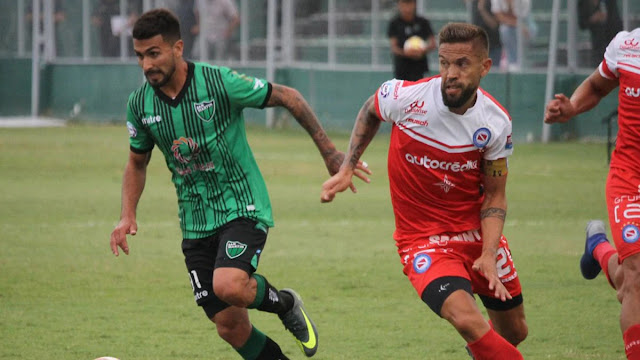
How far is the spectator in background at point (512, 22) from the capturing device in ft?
76.9

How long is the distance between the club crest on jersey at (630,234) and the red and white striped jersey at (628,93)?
0.40m

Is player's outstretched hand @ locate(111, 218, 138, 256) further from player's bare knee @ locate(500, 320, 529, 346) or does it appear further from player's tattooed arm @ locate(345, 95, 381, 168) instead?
player's bare knee @ locate(500, 320, 529, 346)

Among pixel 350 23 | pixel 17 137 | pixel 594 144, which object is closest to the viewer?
pixel 594 144

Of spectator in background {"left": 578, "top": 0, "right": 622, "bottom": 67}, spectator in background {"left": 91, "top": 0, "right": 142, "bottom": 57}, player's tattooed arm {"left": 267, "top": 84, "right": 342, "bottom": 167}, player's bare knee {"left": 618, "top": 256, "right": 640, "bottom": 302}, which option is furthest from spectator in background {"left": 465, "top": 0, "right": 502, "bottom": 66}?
player's bare knee {"left": 618, "top": 256, "right": 640, "bottom": 302}

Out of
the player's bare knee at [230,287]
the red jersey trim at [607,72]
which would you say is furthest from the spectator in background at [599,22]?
the player's bare knee at [230,287]

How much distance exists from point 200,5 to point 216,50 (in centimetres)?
119

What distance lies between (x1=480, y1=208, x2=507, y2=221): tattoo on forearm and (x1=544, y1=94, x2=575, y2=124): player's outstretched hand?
106cm

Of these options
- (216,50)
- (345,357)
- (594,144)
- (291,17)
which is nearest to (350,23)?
(291,17)

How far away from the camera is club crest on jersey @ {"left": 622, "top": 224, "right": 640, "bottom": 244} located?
6.74 metres

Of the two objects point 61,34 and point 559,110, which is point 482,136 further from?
point 61,34

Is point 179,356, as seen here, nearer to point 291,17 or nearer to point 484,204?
point 484,204

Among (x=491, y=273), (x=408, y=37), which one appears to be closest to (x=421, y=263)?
(x=491, y=273)

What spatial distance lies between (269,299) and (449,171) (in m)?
1.36

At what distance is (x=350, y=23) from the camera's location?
2675 cm
